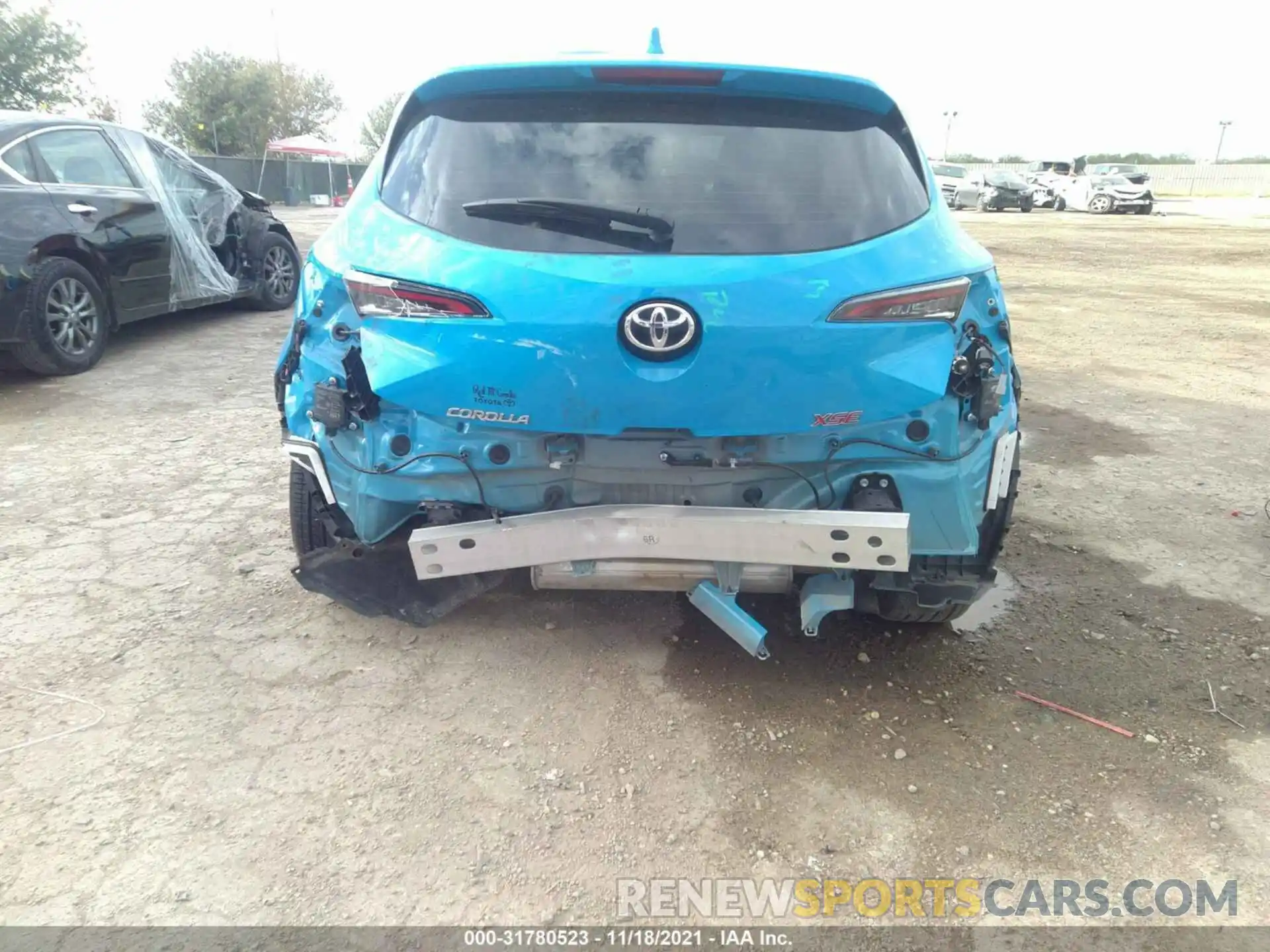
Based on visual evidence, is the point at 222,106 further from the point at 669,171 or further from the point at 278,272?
the point at 669,171

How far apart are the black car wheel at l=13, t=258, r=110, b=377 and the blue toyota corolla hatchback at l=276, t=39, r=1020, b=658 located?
439cm

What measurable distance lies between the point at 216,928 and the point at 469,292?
1.60 m

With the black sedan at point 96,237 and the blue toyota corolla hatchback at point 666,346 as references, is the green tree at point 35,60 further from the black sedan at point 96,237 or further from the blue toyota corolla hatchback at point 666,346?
the blue toyota corolla hatchback at point 666,346

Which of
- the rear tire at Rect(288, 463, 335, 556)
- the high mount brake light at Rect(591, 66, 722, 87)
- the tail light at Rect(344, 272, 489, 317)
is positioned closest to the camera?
the tail light at Rect(344, 272, 489, 317)

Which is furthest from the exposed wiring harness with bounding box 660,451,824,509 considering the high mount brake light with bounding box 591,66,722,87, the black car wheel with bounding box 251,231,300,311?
the black car wheel with bounding box 251,231,300,311

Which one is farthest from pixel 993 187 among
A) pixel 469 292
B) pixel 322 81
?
pixel 322 81

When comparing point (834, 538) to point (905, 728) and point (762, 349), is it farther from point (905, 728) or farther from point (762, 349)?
point (905, 728)

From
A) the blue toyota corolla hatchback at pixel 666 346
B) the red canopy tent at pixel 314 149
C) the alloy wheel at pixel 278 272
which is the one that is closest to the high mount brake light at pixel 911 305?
the blue toyota corolla hatchback at pixel 666 346

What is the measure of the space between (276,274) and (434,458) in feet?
24.4

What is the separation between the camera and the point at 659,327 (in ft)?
7.07

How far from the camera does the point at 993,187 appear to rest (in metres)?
28.7

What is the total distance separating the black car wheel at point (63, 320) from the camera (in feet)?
18.9

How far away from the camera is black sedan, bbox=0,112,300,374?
5695 mm

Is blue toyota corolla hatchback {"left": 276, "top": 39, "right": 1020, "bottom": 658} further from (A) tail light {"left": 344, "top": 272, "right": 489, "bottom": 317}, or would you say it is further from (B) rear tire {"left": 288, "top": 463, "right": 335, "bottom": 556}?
(B) rear tire {"left": 288, "top": 463, "right": 335, "bottom": 556}
